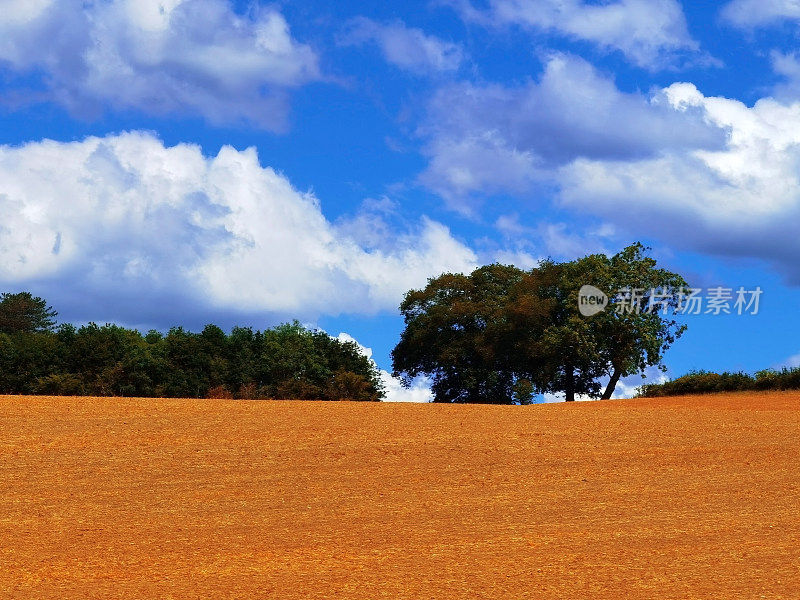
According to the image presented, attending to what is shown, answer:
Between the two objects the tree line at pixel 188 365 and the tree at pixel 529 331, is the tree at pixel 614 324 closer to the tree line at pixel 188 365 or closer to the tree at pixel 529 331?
the tree at pixel 529 331

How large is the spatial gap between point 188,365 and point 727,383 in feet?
99.0

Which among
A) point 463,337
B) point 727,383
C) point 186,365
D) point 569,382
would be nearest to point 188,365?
point 186,365

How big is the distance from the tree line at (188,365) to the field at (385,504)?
2534 centimetres

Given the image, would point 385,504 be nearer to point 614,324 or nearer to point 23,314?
point 614,324

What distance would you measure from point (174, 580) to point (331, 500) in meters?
3.71

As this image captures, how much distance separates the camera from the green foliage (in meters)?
30.3

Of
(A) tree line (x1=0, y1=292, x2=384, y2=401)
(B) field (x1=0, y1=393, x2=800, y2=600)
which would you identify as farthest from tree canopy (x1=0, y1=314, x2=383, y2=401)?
(B) field (x1=0, y1=393, x2=800, y2=600)

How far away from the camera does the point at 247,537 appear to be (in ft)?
40.9

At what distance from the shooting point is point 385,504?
45.5 ft

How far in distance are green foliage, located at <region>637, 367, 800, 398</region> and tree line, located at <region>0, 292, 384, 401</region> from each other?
20476 mm

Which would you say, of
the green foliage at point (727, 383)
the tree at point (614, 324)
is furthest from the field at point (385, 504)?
the tree at point (614, 324)

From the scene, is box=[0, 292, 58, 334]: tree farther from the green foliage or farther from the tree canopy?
the green foliage

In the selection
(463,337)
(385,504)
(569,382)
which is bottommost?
(385,504)

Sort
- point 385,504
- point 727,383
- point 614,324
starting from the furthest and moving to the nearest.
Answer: point 614,324 → point 727,383 → point 385,504
